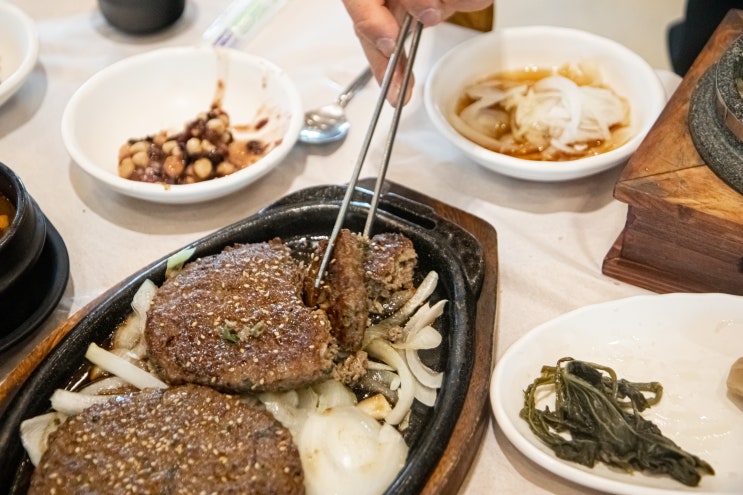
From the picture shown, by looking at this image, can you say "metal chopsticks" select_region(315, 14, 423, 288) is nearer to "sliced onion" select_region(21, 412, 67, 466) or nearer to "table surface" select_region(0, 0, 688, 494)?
"table surface" select_region(0, 0, 688, 494)

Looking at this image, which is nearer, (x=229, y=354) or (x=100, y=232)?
(x=229, y=354)

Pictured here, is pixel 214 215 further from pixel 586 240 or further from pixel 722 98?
pixel 722 98

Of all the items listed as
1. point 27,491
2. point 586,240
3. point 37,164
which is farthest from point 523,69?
point 27,491

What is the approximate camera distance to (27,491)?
149cm

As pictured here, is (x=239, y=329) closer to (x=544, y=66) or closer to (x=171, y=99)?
(x=171, y=99)

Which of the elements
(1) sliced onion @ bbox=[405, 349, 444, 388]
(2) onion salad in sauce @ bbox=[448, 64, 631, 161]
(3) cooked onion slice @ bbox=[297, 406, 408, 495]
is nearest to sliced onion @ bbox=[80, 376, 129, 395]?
(3) cooked onion slice @ bbox=[297, 406, 408, 495]

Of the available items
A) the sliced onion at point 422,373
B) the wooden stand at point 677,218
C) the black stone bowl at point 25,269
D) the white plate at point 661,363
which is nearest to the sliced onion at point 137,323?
the black stone bowl at point 25,269

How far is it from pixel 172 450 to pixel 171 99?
1674 millimetres

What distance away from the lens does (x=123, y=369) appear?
66.6 inches

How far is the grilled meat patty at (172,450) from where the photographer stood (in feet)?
4.70

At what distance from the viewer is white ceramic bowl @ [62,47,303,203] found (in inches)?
97.3

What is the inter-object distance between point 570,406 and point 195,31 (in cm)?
245

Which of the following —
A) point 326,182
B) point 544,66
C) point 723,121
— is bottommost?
point 326,182

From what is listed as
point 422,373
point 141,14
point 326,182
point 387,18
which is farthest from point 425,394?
point 141,14
